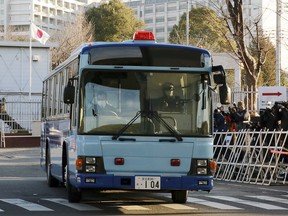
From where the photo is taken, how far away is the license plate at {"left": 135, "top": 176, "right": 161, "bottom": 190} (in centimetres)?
1320

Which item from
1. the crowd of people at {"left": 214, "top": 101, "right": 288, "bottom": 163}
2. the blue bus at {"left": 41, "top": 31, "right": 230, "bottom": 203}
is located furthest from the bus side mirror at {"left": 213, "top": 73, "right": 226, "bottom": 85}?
the crowd of people at {"left": 214, "top": 101, "right": 288, "bottom": 163}

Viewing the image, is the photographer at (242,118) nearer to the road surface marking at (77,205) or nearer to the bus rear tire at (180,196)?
the bus rear tire at (180,196)

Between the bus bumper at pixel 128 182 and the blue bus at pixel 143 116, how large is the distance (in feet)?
0.05

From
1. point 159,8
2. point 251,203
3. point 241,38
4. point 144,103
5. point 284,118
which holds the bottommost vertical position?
point 251,203

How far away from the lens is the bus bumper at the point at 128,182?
13.2 meters

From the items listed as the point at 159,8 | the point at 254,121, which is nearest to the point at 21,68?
the point at 254,121

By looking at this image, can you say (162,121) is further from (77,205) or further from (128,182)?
(77,205)

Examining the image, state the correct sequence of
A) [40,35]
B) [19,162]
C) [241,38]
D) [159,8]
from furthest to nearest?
[159,8], [40,35], [241,38], [19,162]

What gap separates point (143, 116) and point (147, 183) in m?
1.08

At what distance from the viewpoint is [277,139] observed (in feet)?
68.8

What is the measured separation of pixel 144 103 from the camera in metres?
13.4

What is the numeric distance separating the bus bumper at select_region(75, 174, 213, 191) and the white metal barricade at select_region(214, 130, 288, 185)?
7564 mm

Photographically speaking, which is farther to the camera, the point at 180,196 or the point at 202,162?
the point at 180,196

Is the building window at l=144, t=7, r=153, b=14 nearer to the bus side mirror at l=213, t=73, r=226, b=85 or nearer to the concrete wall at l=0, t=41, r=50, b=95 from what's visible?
the concrete wall at l=0, t=41, r=50, b=95
